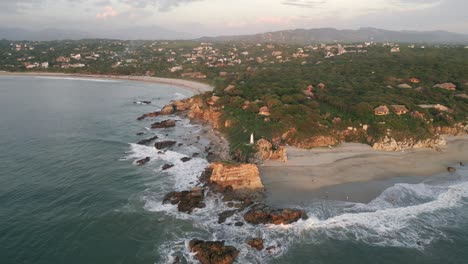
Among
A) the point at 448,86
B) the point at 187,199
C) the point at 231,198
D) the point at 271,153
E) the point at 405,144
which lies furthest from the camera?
the point at 448,86

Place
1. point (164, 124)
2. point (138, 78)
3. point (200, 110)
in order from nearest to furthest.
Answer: point (164, 124), point (200, 110), point (138, 78)

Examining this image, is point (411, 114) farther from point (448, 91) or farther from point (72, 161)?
point (72, 161)

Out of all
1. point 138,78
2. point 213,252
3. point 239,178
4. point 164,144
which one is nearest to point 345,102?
point 239,178

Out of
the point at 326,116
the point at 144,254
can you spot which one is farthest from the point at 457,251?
the point at 326,116

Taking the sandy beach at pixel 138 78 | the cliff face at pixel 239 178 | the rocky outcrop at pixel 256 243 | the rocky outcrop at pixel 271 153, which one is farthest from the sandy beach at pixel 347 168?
the sandy beach at pixel 138 78

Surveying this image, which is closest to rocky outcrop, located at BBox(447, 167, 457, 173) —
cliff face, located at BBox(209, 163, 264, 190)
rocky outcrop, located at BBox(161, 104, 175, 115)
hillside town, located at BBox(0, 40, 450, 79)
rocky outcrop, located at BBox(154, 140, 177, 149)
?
cliff face, located at BBox(209, 163, 264, 190)

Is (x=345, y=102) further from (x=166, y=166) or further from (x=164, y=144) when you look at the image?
(x=166, y=166)

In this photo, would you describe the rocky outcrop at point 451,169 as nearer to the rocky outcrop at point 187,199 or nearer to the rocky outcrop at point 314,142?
the rocky outcrop at point 314,142
